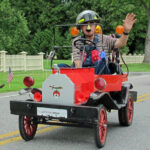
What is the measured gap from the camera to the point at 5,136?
21.4 feet

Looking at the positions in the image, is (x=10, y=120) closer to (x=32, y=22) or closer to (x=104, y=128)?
(x=104, y=128)

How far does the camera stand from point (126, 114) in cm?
734

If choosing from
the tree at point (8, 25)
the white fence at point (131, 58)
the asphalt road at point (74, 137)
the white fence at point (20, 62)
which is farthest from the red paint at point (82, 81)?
the white fence at point (131, 58)

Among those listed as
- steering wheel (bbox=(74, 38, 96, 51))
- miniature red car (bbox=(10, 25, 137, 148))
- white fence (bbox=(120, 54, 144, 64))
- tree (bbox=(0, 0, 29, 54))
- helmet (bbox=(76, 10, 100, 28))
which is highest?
tree (bbox=(0, 0, 29, 54))

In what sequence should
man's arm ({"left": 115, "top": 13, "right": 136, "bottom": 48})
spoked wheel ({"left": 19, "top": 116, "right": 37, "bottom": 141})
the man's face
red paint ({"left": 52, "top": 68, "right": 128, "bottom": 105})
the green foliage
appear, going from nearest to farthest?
red paint ({"left": 52, "top": 68, "right": 128, "bottom": 105}) → spoked wheel ({"left": 19, "top": 116, "right": 37, "bottom": 141}) → man's arm ({"left": 115, "top": 13, "right": 136, "bottom": 48}) → the man's face → the green foliage

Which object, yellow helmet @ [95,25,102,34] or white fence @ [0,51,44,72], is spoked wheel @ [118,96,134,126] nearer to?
yellow helmet @ [95,25,102,34]

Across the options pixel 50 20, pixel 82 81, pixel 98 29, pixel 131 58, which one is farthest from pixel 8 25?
pixel 82 81

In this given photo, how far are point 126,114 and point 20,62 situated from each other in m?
23.8

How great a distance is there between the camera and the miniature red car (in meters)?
5.52

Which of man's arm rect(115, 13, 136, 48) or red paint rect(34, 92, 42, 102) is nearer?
red paint rect(34, 92, 42, 102)

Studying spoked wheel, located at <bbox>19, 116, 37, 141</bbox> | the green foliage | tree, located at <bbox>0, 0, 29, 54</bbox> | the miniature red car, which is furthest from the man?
tree, located at <bbox>0, 0, 29, 54</bbox>

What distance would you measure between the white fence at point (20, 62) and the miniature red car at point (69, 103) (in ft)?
74.9

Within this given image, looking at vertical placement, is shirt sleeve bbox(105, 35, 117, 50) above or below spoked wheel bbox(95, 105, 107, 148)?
above

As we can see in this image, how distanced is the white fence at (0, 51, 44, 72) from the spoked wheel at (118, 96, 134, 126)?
71.6ft
